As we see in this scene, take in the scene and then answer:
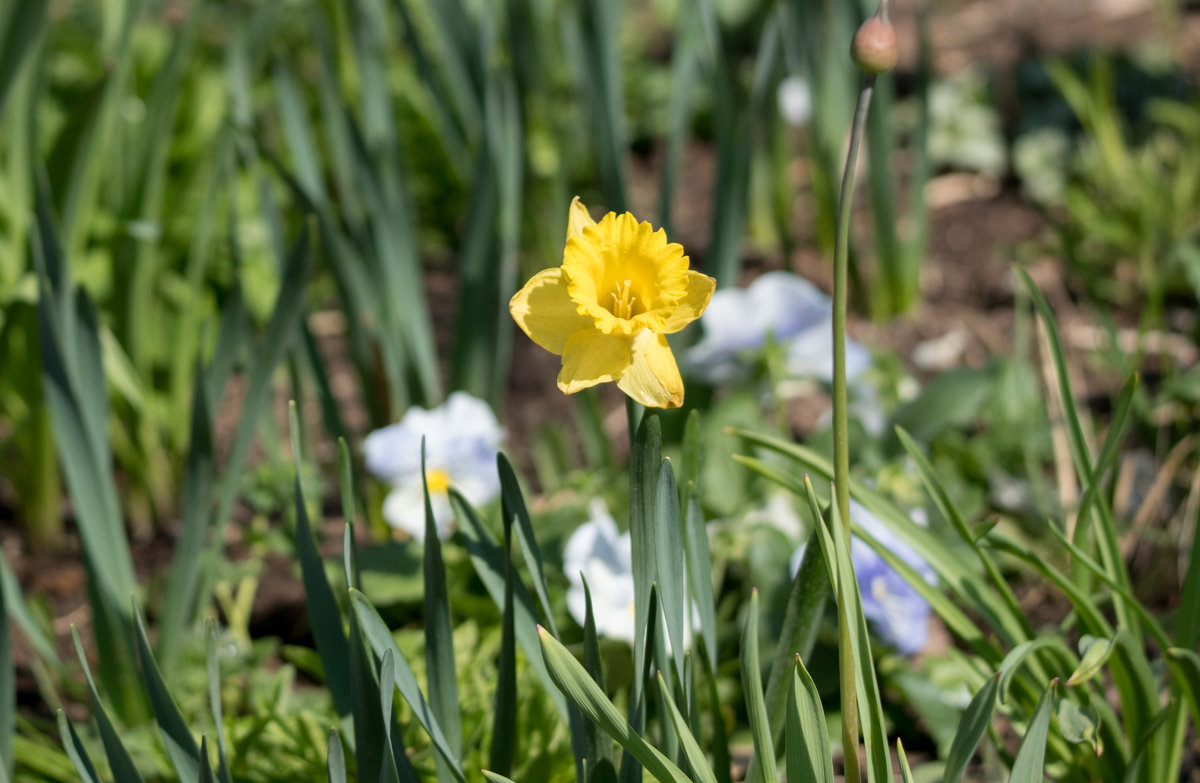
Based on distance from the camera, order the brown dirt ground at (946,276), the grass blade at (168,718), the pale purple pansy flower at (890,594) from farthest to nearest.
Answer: the brown dirt ground at (946,276) < the pale purple pansy flower at (890,594) < the grass blade at (168,718)

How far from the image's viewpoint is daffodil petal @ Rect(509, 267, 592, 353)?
75cm

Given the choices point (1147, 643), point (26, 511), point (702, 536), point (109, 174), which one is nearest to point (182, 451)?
point (26, 511)

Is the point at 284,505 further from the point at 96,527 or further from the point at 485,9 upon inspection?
the point at 485,9

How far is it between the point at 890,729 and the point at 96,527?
3.43 ft

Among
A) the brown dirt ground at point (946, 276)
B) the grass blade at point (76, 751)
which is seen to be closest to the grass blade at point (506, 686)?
the grass blade at point (76, 751)

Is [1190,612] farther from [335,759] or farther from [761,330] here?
[335,759]

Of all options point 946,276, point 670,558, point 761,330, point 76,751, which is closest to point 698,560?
point 670,558

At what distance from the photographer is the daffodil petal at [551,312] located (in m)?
0.75

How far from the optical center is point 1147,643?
1.42m

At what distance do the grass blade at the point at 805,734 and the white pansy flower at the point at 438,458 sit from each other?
2.05 ft

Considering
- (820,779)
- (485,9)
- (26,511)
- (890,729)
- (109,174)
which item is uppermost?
(485,9)

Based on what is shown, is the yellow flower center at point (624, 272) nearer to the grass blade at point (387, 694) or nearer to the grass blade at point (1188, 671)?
the grass blade at point (387, 694)

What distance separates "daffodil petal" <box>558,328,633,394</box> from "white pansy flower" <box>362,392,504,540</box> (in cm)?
59

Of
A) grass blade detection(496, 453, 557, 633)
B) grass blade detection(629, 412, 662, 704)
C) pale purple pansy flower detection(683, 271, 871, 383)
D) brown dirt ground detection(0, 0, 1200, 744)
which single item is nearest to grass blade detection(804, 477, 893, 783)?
grass blade detection(629, 412, 662, 704)
